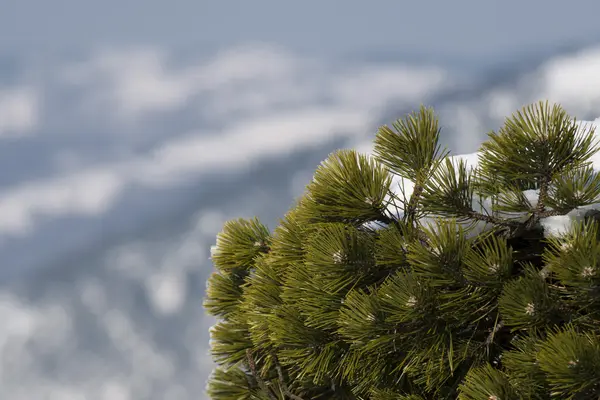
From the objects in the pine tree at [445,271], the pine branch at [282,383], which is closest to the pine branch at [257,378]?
the pine branch at [282,383]

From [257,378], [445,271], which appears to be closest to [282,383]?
[257,378]

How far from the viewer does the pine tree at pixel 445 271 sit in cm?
246

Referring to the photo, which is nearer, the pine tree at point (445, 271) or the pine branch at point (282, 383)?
the pine tree at point (445, 271)

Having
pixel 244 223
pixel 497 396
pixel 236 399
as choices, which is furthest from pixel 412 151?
pixel 236 399

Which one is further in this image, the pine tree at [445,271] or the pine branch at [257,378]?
the pine branch at [257,378]

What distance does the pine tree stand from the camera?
2465 millimetres

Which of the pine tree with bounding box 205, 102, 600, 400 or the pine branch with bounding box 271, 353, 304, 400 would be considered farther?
the pine branch with bounding box 271, 353, 304, 400

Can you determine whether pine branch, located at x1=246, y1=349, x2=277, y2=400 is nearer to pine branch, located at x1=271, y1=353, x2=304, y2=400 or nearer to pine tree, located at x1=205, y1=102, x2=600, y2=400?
pine branch, located at x1=271, y1=353, x2=304, y2=400

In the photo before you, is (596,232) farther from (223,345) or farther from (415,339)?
(223,345)

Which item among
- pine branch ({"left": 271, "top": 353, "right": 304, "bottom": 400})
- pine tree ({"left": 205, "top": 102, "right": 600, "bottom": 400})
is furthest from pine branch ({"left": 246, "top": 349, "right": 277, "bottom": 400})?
pine tree ({"left": 205, "top": 102, "right": 600, "bottom": 400})

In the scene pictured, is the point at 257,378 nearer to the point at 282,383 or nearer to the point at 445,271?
the point at 282,383

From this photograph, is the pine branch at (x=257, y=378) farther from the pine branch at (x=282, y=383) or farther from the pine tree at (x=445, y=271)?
the pine tree at (x=445, y=271)

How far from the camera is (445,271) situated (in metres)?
2.59

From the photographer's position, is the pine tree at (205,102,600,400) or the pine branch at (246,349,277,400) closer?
the pine tree at (205,102,600,400)
